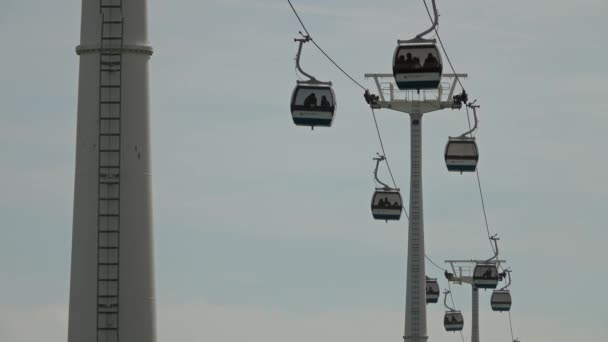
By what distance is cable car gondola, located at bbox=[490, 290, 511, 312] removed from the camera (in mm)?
120000

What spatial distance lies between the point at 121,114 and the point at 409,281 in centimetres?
5015

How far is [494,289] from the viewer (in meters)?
120

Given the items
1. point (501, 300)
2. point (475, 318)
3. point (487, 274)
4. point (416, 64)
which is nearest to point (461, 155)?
point (416, 64)

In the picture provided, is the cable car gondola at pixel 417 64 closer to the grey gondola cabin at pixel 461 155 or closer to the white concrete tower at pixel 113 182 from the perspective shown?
the white concrete tower at pixel 113 182

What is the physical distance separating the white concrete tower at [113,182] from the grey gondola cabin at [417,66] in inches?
556

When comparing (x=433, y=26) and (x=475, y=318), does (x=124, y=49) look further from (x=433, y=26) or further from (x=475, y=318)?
(x=475, y=318)

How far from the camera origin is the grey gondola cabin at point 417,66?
50875 mm

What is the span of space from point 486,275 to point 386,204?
2436 centimetres

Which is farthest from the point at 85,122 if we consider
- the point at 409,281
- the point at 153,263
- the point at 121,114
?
the point at 409,281

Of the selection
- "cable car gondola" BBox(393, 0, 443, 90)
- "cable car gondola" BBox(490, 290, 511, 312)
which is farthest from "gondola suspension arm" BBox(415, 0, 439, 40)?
"cable car gondola" BBox(490, 290, 511, 312)

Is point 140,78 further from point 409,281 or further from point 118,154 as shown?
point 409,281

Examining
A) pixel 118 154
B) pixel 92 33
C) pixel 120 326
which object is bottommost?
pixel 120 326

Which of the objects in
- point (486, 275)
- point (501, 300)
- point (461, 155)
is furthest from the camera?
point (501, 300)

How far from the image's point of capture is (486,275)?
11081 centimetres
